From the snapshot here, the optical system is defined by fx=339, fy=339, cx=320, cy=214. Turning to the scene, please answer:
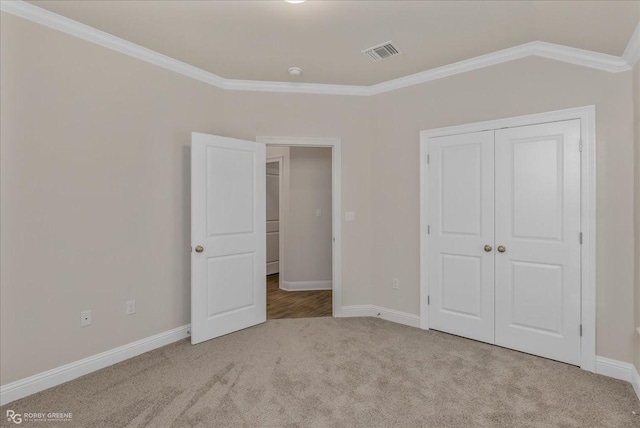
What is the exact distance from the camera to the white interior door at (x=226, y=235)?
3146 millimetres

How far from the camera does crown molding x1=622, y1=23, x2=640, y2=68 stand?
7.13ft

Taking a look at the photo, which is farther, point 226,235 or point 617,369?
point 226,235

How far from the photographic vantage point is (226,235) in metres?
3.37

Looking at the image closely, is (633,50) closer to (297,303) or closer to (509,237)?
(509,237)

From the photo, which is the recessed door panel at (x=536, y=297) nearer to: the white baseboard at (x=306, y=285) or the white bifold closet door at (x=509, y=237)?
the white bifold closet door at (x=509, y=237)

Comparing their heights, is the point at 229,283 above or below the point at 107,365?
above

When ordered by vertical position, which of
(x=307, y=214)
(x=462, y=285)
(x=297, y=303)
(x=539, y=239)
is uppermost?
(x=307, y=214)

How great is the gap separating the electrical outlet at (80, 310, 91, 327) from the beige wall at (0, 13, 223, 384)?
1.2 inches

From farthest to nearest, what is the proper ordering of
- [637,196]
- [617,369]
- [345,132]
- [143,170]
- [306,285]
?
1. [306,285]
2. [345,132]
3. [143,170]
4. [617,369]
5. [637,196]

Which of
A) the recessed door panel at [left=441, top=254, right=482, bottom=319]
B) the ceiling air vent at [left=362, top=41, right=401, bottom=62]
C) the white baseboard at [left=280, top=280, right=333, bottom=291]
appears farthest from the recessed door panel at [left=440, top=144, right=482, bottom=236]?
the white baseboard at [left=280, top=280, right=333, bottom=291]

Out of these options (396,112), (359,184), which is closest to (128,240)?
(359,184)

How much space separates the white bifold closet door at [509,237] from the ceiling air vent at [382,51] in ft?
3.16

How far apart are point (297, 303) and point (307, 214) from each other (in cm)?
145

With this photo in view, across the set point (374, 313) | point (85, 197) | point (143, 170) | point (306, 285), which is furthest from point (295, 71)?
point (306, 285)
